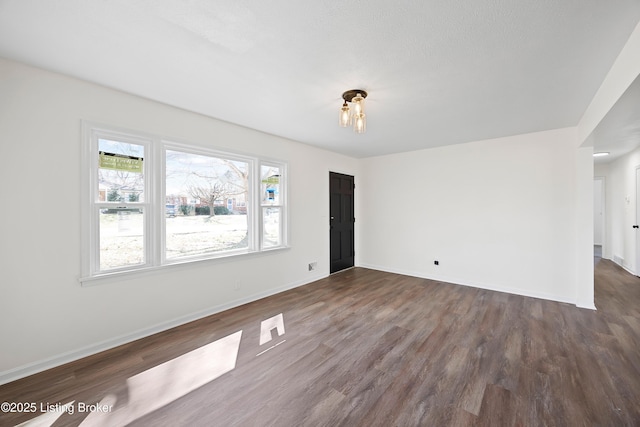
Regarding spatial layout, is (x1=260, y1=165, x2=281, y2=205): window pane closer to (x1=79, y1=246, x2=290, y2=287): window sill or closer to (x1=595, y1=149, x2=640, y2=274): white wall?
(x1=79, y1=246, x2=290, y2=287): window sill

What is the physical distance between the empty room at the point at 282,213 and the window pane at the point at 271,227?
5 centimetres

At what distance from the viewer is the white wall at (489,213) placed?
12.1 feet

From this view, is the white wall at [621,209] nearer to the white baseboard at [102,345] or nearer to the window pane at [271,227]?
the window pane at [271,227]

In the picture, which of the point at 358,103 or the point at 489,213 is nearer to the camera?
the point at 358,103

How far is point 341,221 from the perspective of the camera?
555 cm

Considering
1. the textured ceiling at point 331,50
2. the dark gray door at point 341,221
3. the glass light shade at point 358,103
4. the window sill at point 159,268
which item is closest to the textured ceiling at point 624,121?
the textured ceiling at point 331,50

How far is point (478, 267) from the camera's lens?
14.4 feet

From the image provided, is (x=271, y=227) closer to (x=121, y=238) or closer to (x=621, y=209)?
(x=121, y=238)

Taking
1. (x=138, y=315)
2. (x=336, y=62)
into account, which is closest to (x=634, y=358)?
(x=336, y=62)

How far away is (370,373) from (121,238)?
9.12ft

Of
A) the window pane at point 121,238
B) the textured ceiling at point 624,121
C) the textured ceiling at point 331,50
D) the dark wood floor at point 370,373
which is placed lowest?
the dark wood floor at point 370,373

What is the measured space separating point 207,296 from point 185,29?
9.37ft

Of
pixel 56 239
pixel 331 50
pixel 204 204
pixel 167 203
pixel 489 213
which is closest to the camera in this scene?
pixel 331 50

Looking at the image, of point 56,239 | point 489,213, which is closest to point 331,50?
point 56,239
